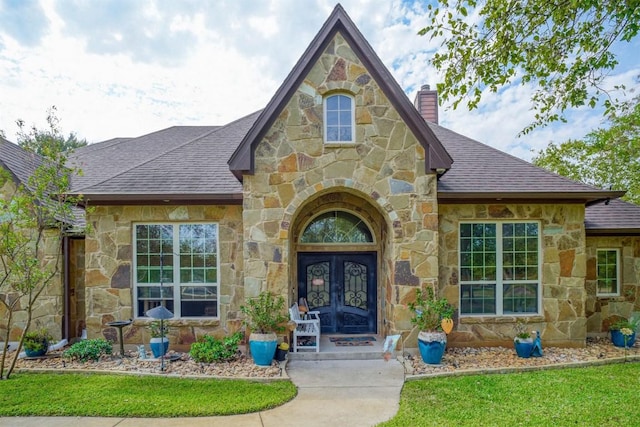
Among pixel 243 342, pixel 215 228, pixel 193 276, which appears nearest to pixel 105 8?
pixel 215 228

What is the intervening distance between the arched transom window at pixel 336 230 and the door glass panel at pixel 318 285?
0.65 m

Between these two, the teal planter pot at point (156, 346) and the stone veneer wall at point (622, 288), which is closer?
the teal planter pot at point (156, 346)

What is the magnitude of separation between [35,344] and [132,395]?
11.4 ft

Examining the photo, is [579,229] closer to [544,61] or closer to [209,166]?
[544,61]

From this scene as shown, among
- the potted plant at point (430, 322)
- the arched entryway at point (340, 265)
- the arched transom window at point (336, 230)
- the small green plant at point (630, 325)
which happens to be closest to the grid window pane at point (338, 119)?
the arched entryway at point (340, 265)

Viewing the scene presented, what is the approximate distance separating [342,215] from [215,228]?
10.2ft

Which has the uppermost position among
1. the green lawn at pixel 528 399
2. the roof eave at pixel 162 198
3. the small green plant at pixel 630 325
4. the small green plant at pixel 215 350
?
the roof eave at pixel 162 198

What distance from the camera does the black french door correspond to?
9.38 m

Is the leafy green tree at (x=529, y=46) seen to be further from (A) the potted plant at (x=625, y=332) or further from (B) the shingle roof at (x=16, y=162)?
(B) the shingle roof at (x=16, y=162)

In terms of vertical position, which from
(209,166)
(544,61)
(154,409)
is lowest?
(154,409)

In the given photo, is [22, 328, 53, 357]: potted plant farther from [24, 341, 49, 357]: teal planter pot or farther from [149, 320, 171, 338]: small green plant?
[149, 320, 171, 338]: small green plant

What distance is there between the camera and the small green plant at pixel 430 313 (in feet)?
24.0

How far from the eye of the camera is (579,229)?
28.1 feet

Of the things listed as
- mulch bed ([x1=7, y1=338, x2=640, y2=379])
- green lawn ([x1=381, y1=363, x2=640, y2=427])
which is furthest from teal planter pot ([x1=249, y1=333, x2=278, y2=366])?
green lawn ([x1=381, y1=363, x2=640, y2=427])
